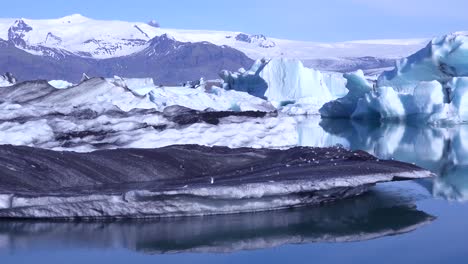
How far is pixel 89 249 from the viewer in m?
4.31

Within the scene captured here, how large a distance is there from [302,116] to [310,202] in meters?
20.4

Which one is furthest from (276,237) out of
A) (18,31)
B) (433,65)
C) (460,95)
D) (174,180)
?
(18,31)

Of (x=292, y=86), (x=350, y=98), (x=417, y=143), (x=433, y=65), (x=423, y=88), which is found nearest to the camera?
(x=417, y=143)

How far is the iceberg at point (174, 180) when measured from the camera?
496 cm

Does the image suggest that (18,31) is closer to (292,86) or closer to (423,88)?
(292,86)

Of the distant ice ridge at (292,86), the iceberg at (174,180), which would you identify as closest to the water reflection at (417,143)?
the iceberg at (174,180)

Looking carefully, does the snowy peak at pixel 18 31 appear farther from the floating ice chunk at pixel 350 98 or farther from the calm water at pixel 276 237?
the calm water at pixel 276 237

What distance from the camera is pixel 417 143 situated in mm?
13508

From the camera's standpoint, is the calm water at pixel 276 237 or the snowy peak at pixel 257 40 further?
the snowy peak at pixel 257 40

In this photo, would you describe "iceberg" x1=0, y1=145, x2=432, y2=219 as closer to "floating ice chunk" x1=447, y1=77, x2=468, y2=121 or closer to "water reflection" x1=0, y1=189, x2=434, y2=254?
"water reflection" x1=0, y1=189, x2=434, y2=254

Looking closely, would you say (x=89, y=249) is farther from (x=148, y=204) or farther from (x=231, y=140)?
(x=231, y=140)

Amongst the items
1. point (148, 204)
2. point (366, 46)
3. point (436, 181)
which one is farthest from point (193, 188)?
point (366, 46)

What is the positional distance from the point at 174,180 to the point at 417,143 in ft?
27.7

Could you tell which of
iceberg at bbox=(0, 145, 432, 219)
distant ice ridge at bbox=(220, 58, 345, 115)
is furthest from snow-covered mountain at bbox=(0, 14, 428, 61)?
iceberg at bbox=(0, 145, 432, 219)
